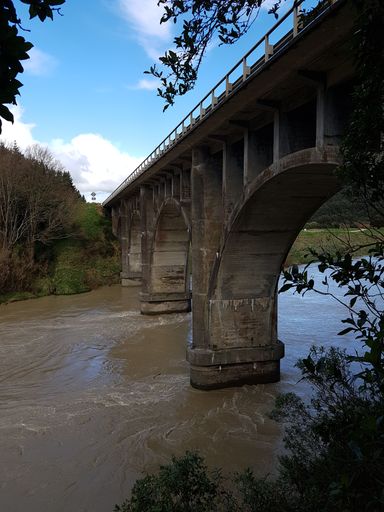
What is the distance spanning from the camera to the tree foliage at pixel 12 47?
2332 mm

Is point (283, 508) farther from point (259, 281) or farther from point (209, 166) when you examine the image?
point (209, 166)

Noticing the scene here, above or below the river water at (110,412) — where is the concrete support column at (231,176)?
above

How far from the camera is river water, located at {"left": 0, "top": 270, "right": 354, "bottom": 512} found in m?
8.96

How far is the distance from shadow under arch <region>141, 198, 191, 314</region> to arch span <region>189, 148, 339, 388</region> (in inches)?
444

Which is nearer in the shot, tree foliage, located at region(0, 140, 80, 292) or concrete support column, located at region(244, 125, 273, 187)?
concrete support column, located at region(244, 125, 273, 187)

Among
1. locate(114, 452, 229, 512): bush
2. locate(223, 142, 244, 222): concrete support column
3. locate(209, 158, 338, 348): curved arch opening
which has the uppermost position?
locate(223, 142, 244, 222): concrete support column

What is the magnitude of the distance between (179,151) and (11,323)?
583 inches

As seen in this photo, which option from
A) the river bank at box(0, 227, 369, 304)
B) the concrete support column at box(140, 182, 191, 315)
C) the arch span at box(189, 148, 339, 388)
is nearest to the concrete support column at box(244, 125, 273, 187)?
the arch span at box(189, 148, 339, 388)

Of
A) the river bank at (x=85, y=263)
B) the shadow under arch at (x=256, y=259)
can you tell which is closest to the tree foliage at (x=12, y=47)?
the shadow under arch at (x=256, y=259)

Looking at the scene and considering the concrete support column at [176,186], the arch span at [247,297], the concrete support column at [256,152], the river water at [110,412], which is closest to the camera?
the river water at [110,412]

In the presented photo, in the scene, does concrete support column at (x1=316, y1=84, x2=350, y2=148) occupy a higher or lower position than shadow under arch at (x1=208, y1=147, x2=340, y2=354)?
higher

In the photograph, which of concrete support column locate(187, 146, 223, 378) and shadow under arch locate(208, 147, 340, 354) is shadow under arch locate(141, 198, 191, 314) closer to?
concrete support column locate(187, 146, 223, 378)

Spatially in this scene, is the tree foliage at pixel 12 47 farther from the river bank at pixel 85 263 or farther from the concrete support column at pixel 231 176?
the river bank at pixel 85 263

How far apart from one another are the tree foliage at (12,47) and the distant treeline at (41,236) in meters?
30.3
